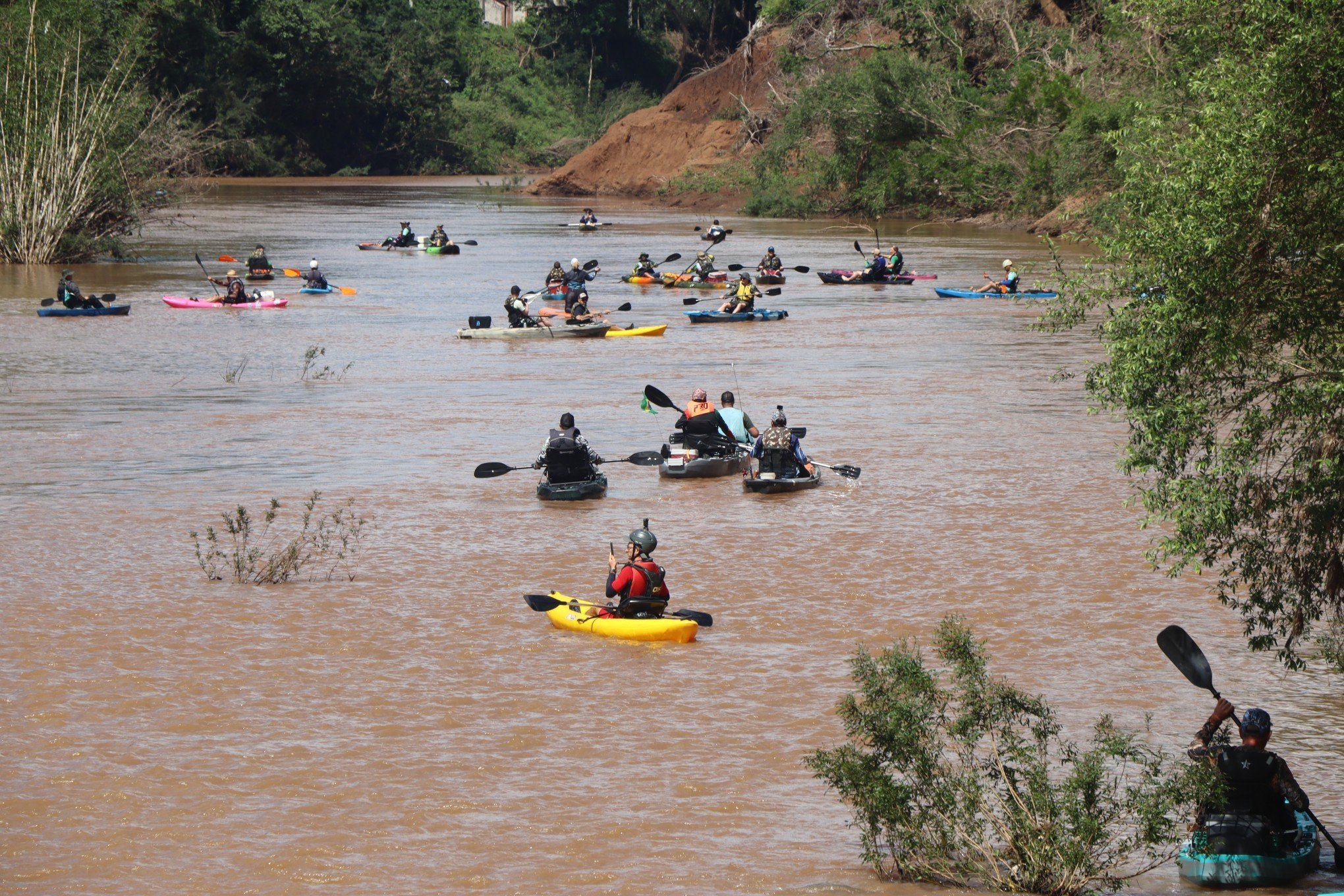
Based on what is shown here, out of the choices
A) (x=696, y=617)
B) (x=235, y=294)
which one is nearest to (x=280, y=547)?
(x=696, y=617)

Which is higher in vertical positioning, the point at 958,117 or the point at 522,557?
the point at 958,117

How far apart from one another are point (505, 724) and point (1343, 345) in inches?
256

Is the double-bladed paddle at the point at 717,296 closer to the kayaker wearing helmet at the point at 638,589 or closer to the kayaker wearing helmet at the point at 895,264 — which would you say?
the kayaker wearing helmet at the point at 895,264

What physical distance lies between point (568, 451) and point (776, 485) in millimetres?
2676

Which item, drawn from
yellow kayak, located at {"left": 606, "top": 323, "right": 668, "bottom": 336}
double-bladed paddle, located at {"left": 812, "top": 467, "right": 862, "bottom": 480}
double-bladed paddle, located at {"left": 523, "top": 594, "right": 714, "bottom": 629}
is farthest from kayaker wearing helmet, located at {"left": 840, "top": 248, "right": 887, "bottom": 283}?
double-bladed paddle, located at {"left": 523, "top": 594, "right": 714, "bottom": 629}

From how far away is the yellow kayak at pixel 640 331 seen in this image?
34281 mm

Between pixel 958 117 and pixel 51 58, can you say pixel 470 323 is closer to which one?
pixel 51 58

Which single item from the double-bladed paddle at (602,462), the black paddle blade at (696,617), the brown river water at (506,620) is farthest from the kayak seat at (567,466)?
the black paddle blade at (696,617)

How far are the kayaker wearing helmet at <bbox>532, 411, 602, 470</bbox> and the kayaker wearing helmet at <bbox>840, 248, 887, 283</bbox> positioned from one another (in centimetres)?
2404

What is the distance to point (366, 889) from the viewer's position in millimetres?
9438

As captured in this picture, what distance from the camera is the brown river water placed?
10242 mm

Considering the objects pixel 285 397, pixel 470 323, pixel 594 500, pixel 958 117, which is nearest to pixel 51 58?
pixel 470 323

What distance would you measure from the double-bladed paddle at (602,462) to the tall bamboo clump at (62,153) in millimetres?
25596

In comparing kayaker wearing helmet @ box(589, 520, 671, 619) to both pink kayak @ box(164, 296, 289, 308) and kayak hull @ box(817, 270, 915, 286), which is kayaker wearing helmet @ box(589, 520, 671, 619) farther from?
kayak hull @ box(817, 270, 915, 286)
